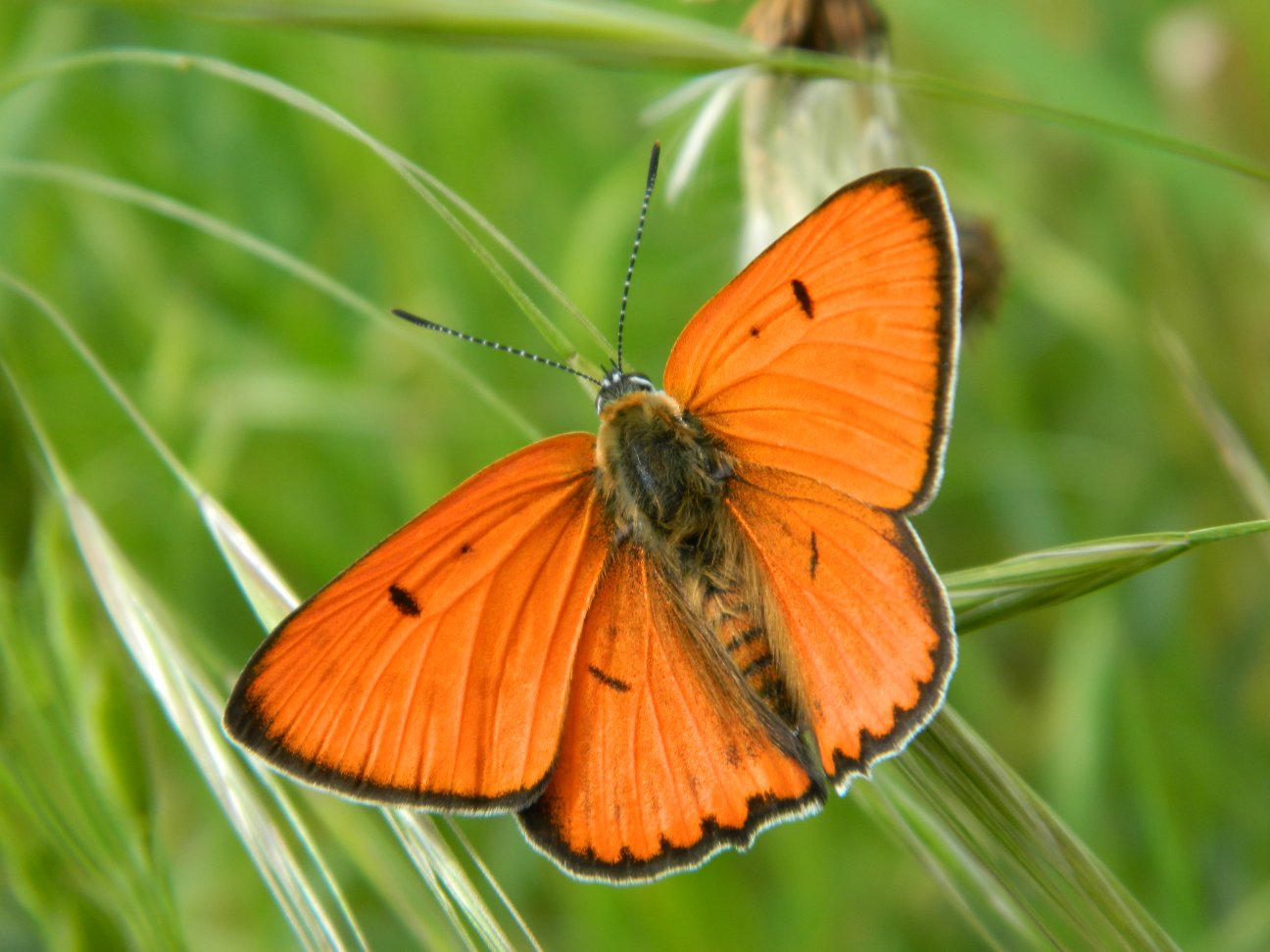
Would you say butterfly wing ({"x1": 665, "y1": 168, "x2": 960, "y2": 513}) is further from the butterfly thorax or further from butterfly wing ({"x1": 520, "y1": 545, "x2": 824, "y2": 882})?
butterfly wing ({"x1": 520, "y1": 545, "x2": 824, "y2": 882})

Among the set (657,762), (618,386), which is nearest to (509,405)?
(618,386)

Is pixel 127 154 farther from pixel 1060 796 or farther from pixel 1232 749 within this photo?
pixel 1232 749

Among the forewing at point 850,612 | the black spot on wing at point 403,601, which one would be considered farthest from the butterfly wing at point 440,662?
the forewing at point 850,612

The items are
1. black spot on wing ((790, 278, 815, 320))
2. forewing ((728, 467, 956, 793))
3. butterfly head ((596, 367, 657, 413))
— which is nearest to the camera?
forewing ((728, 467, 956, 793))

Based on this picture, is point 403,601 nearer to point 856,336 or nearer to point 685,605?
point 685,605

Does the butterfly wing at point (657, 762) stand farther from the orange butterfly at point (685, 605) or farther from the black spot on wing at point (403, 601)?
the black spot on wing at point (403, 601)

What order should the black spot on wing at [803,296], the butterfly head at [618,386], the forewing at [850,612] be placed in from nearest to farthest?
the forewing at [850,612] < the black spot on wing at [803,296] < the butterfly head at [618,386]

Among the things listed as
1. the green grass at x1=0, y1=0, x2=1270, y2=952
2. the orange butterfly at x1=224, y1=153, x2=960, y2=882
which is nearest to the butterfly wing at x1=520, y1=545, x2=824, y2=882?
the orange butterfly at x1=224, y1=153, x2=960, y2=882

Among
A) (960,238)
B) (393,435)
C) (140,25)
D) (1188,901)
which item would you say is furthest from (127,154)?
(1188,901)
